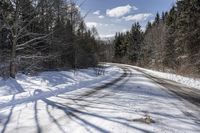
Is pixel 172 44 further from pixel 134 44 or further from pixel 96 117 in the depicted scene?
pixel 96 117

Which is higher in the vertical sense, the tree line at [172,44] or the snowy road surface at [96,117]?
the tree line at [172,44]

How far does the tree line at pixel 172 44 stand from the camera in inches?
1159

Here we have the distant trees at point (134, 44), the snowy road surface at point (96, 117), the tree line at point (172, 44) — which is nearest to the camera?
the snowy road surface at point (96, 117)

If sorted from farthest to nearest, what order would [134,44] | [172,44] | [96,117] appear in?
1. [134,44]
2. [172,44]
3. [96,117]

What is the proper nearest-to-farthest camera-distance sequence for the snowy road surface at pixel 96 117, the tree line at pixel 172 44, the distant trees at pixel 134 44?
the snowy road surface at pixel 96 117, the tree line at pixel 172 44, the distant trees at pixel 134 44

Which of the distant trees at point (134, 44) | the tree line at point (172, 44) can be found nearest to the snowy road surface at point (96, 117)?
the tree line at point (172, 44)

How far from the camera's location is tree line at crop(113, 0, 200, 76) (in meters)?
29.4

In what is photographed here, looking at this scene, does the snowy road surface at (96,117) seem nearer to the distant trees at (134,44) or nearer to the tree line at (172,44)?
the tree line at (172,44)

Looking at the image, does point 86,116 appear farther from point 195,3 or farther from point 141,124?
point 195,3

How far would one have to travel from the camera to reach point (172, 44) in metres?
45.3

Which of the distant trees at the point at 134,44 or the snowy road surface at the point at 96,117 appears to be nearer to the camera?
the snowy road surface at the point at 96,117

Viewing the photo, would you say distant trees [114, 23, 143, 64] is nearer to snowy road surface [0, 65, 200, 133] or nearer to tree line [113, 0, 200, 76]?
tree line [113, 0, 200, 76]

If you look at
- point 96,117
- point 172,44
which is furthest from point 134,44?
point 96,117

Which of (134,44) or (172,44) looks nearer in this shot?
(172,44)
